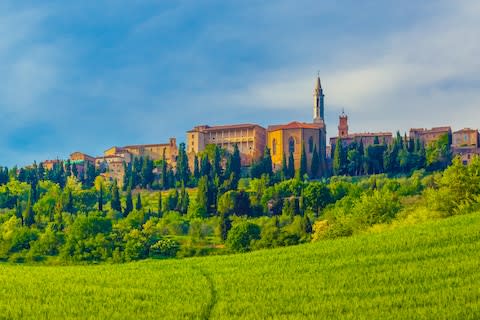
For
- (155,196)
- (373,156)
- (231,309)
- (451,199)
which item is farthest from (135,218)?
(231,309)

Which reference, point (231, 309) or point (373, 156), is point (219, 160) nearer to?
point (373, 156)

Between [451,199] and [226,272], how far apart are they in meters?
20.0

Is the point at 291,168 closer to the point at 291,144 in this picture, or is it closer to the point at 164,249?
the point at 291,144

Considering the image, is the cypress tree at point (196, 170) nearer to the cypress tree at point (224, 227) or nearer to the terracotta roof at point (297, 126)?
the terracotta roof at point (297, 126)

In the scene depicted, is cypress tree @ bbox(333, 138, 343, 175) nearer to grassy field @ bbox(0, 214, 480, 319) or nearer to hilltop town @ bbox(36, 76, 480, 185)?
hilltop town @ bbox(36, 76, 480, 185)

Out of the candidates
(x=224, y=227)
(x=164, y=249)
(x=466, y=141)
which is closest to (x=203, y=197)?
(x=224, y=227)

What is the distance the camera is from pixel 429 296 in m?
13.9

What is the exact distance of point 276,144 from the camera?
112 metres

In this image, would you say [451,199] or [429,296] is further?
[451,199]

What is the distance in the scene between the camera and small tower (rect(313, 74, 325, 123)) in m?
130

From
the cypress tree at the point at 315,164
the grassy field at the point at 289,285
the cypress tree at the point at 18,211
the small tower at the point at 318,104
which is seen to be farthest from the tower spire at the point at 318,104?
the grassy field at the point at 289,285

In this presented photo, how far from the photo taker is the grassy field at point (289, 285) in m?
13.6

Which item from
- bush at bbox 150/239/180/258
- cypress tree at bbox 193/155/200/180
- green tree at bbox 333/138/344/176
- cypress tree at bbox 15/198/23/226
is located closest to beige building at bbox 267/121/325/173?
green tree at bbox 333/138/344/176

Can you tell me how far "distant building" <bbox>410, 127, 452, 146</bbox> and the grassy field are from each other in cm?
9021
